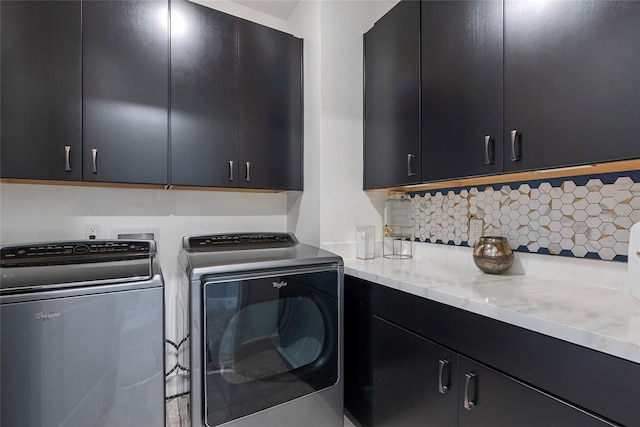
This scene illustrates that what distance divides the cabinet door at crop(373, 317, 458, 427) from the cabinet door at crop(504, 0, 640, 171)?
82 cm

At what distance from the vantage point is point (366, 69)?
2090 mm

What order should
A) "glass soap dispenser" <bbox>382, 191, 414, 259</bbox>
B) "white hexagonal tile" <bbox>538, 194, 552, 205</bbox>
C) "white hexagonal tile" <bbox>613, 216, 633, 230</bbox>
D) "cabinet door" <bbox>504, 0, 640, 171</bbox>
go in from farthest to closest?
1. "glass soap dispenser" <bbox>382, 191, 414, 259</bbox>
2. "white hexagonal tile" <bbox>538, 194, 552, 205</bbox>
3. "white hexagonal tile" <bbox>613, 216, 633, 230</bbox>
4. "cabinet door" <bbox>504, 0, 640, 171</bbox>

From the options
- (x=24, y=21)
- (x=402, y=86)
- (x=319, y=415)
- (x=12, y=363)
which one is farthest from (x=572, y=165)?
(x=24, y=21)

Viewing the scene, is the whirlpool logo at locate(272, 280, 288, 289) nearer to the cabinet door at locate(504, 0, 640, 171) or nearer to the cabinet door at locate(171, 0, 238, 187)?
the cabinet door at locate(171, 0, 238, 187)

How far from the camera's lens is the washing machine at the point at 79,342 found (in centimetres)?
105

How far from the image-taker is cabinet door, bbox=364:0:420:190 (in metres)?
1.70

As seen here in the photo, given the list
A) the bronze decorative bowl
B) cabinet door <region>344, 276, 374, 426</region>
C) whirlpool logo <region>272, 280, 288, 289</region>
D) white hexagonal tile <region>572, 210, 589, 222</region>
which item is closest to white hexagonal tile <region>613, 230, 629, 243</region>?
white hexagonal tile <region>572, 210, 589, 222</region>

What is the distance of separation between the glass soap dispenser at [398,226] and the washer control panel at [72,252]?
144cm

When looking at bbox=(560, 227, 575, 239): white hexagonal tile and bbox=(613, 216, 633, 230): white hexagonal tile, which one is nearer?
bbox=(613, 216, 633, 230): white hexagonal tile

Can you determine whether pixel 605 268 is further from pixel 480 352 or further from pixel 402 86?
pixel 402 86

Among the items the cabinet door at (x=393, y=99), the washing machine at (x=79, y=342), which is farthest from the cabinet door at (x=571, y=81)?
the washing machine at (x=79, y=342)

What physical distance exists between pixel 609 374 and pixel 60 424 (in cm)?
171

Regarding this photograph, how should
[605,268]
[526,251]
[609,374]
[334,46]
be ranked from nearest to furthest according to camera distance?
[609,374], [605,268], [526,251], [334,46]

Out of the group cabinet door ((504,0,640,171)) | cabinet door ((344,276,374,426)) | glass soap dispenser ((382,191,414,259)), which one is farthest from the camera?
glass soap dispenser ((382,191,414,259))
